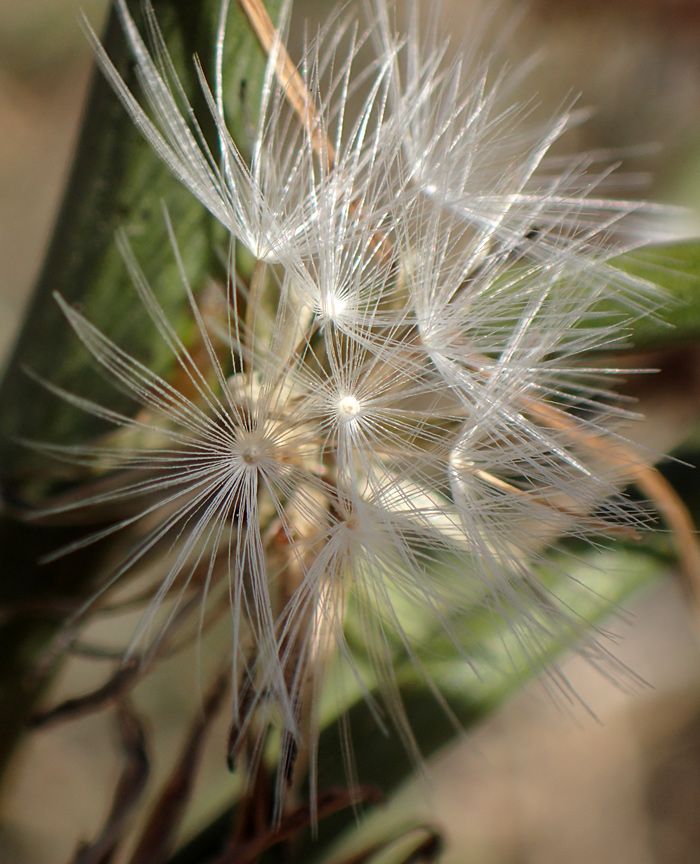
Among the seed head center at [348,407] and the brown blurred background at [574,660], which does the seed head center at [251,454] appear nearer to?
the seed head center at [348,407]

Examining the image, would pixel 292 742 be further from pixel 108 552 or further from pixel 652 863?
pixel 652 863

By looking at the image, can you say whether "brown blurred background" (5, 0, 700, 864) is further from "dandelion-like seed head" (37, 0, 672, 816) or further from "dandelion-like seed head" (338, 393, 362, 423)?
"dandelion-like seed head" (338, 393, 362, 423)

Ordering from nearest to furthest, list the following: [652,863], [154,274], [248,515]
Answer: [248,515]
[154,274]
[652,863]

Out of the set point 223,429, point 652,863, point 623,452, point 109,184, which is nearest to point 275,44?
point 109,184

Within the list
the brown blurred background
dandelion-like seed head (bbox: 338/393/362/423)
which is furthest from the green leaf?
the brown blurred background

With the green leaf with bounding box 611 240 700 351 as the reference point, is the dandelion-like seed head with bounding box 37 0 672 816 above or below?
below

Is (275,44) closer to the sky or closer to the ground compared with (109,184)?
closer to the sky
